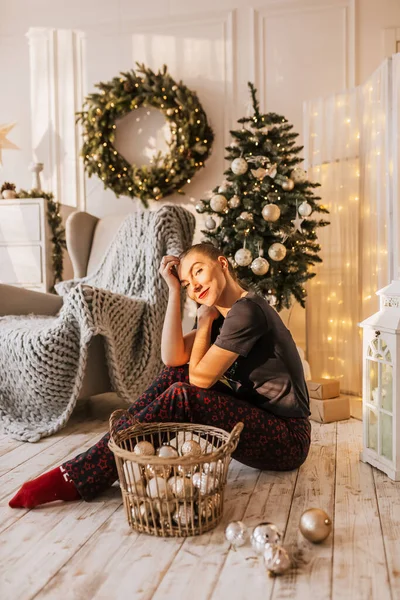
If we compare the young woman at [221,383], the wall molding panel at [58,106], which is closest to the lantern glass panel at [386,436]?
the young woman at [221,383]

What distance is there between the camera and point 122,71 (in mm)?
4363

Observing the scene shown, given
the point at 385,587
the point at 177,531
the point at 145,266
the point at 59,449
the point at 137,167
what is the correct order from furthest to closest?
the point at 137,167, the point at 145,266, the point at 59,449, the point at 177,531, the point at 385,587

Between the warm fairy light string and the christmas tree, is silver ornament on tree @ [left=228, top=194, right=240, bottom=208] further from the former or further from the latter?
the warm fairy light string

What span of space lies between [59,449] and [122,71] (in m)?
3.08

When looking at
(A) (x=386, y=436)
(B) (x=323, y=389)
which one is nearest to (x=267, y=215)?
(B) (x=323, y=389)

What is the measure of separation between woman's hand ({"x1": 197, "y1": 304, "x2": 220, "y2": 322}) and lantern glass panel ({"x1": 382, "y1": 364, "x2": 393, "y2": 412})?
0.58 metres

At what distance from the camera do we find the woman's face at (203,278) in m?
1.80

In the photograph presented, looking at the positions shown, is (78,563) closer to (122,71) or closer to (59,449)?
(59,449)

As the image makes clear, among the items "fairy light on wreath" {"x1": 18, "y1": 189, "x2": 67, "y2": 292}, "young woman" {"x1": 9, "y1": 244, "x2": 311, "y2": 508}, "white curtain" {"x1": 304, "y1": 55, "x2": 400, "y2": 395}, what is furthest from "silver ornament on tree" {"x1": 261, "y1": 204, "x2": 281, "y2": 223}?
"fairy light on wreath" {"x1": 18, "y1": 189, "x2": 67, "y2": 292}

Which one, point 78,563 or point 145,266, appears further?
point 145,266

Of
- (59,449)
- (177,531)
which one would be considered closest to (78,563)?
(177,531)

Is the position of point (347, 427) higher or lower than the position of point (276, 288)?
lower

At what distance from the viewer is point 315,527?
1.37m

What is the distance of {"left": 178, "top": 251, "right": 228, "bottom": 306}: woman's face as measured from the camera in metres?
1.80
